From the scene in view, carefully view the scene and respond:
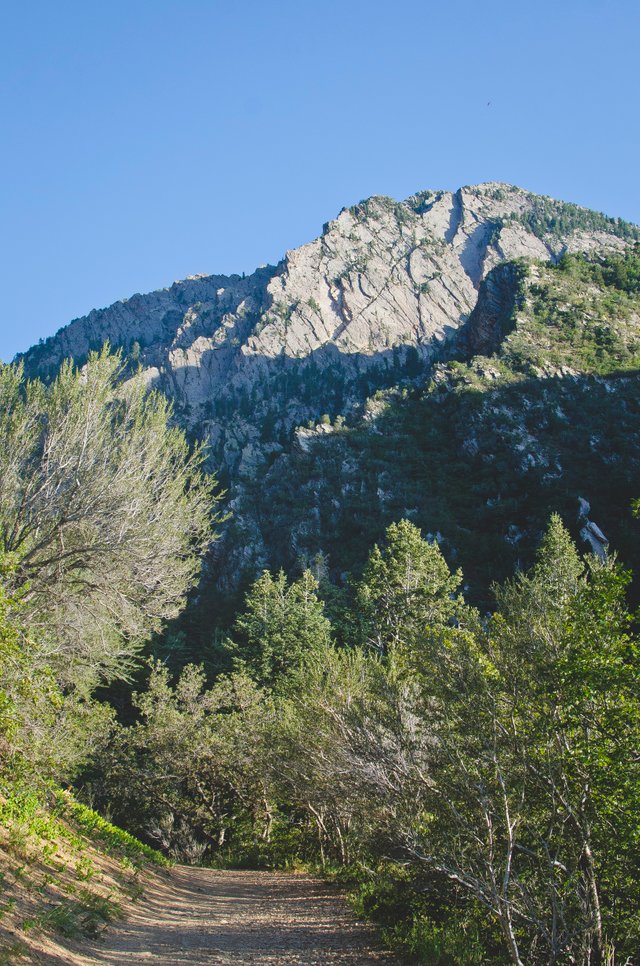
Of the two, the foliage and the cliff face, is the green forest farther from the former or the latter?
the cliff face

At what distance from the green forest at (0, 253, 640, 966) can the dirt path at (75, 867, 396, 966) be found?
94cm

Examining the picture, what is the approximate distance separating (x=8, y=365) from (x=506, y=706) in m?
11.9

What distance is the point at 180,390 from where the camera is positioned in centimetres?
16075

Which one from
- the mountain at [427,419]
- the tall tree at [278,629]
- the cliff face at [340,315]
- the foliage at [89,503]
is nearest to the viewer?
the foliage at [89,503]

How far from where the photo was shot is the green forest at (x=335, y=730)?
6.49 m

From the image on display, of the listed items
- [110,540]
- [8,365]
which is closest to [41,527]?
[110,540]

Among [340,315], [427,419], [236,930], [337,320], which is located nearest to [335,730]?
[236,930]

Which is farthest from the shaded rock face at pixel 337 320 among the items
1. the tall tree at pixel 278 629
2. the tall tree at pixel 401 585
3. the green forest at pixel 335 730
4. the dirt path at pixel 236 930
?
the dirt path at pixel 236 930

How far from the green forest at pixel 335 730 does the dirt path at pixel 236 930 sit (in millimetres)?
943

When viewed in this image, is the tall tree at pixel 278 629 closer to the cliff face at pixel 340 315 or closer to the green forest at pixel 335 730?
the green forest at pixel 335 730

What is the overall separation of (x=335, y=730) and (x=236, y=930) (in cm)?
473

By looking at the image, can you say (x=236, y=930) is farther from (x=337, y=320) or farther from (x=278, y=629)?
(x=337, y=320)

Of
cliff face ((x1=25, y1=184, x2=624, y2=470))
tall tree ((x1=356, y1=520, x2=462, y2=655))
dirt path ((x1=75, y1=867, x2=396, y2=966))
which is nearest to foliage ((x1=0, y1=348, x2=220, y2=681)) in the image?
dirt path ((x1=75, y1=867, x2=396, y2=966))

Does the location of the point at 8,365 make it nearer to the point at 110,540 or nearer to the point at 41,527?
the point at 41,527
